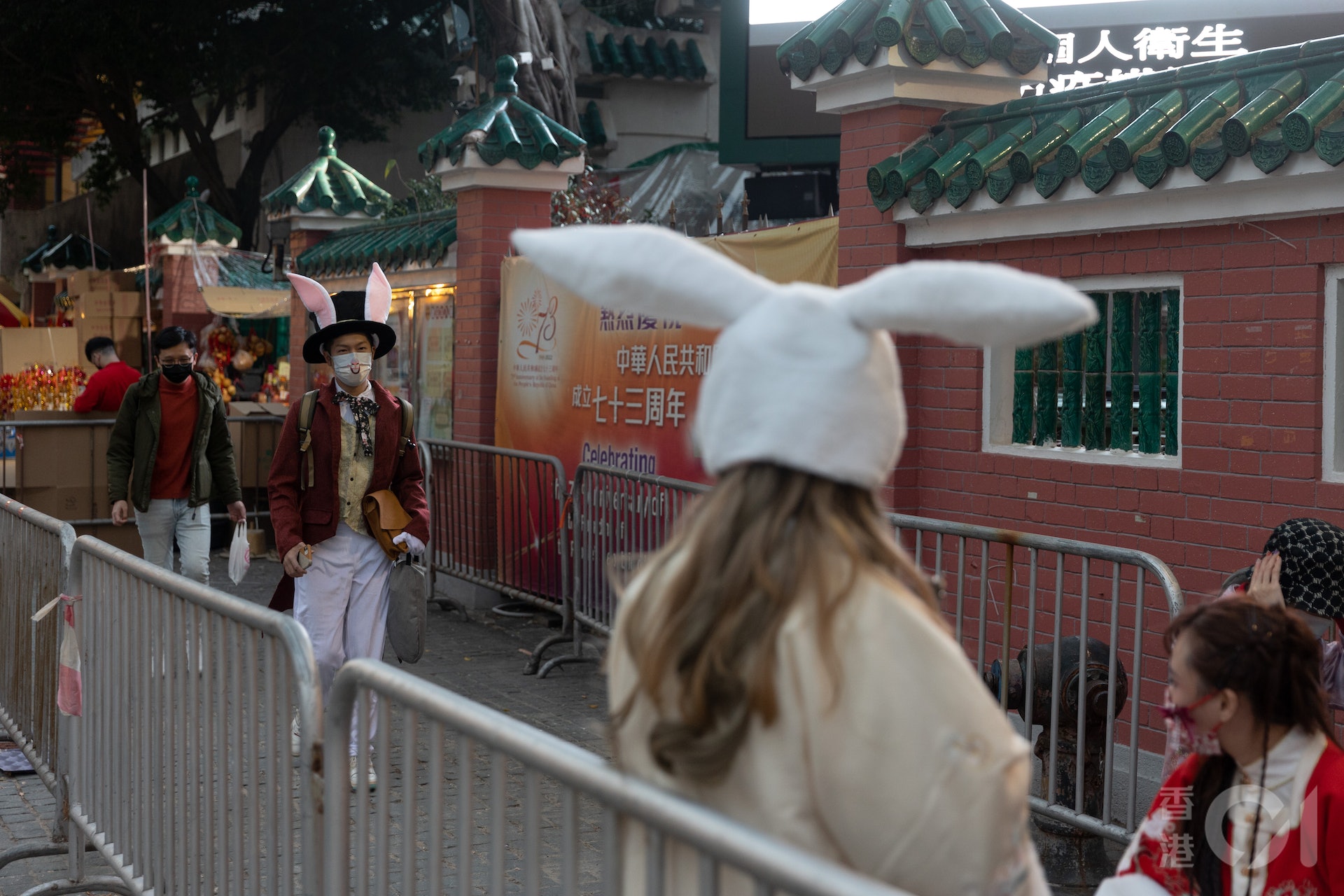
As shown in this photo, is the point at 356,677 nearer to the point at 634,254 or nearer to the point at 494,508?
the point at 634,254

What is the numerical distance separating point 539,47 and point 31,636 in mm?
12043

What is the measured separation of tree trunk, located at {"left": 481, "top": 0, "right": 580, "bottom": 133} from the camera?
15773mm

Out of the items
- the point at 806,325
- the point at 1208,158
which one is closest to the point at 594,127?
the point at 1208,158

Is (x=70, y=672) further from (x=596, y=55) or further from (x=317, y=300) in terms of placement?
(x=596, y=55)

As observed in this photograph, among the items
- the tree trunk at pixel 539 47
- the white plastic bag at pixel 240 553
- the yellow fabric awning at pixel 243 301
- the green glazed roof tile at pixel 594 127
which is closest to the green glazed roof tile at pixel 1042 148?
the white plastic bag at pixel 240 553

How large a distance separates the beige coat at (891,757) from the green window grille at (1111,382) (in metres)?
4.63

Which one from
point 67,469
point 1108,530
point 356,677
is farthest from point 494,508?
point 356,677

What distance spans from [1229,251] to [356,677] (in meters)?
4.21

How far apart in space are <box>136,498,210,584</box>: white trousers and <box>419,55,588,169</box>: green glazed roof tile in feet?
A: 12.2

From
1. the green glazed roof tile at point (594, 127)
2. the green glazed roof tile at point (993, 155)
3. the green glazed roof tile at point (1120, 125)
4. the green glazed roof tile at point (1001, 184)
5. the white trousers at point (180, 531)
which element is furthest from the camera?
the green glazed roof tile at point (594, 127)

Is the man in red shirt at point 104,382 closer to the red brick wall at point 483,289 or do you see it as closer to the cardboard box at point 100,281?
the red brick wall at point 483,289

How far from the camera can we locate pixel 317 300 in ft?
19.7

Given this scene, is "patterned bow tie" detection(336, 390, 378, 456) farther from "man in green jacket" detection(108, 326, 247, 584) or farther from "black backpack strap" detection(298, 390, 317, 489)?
"man in green jacket" detection(108, 326, 247, 584)

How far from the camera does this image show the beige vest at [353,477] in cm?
589
